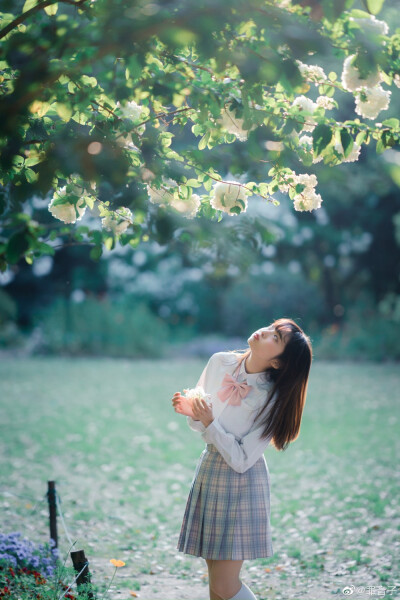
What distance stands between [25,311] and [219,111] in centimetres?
2187

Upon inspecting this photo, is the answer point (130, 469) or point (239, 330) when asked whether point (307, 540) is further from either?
point (239, 330)

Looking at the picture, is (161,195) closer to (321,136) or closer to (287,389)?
(321,136)

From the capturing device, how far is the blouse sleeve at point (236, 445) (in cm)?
264

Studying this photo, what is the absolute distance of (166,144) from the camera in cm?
271

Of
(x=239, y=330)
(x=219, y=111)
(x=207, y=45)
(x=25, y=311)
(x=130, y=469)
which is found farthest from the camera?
(x=25, y=311)

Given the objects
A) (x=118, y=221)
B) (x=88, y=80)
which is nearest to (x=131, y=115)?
(x=88, y=80)

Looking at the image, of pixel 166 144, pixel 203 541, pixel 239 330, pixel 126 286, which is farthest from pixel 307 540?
pixel 126 286

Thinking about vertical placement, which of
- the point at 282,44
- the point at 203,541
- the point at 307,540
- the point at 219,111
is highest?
the point at 282,44

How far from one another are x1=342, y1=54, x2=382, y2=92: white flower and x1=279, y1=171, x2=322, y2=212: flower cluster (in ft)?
1.71

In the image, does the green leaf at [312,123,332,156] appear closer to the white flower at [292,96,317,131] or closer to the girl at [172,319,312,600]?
the white flower at [292,96,317,131]

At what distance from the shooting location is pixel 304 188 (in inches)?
108

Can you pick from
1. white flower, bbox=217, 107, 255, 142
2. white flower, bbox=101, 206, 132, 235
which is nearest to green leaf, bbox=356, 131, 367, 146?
white flower, bbox=217, 107, 255, 142

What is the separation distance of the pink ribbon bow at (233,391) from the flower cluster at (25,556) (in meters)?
1.58

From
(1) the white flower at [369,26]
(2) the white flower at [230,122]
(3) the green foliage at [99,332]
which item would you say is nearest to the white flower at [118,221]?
(2) the white flower at [230,122]
